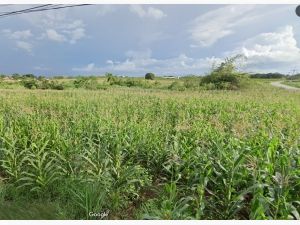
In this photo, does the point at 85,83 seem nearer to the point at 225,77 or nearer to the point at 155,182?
the point at 225,77

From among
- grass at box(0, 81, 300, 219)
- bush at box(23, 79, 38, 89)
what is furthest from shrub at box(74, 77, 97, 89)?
grass at box(0, 81, 300, 219)

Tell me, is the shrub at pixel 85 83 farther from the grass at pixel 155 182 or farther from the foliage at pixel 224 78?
the grass at pixel 155 182

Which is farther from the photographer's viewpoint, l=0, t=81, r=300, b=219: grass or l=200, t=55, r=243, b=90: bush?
l=200, t=55, r=243, b=90: bush

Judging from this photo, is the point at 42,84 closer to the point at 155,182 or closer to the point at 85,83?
the point at 85,83

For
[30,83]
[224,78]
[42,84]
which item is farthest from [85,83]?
[224,78]

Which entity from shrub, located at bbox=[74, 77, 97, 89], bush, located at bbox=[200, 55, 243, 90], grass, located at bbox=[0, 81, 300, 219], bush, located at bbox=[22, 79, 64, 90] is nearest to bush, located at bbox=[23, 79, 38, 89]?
bush, located at bbox=[22, 79, 64, 90]

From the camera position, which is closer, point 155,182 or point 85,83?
point 155,182

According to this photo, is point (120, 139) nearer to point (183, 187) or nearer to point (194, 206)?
point (183, 187)

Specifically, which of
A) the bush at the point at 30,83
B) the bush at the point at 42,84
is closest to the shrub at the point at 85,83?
the bush at the point at 42,84

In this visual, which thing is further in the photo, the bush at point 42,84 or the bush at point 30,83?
the bush at point 30,83

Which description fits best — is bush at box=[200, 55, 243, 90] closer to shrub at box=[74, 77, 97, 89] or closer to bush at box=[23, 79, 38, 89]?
shrub at box=[74, 77, 97, 89]

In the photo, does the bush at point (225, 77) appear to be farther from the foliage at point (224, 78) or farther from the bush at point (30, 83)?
the bush at point (30, 83)

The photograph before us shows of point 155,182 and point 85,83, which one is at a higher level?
point 85,83
